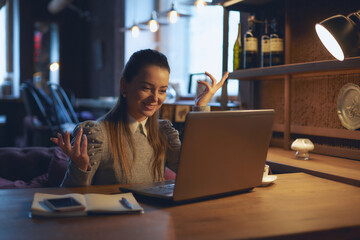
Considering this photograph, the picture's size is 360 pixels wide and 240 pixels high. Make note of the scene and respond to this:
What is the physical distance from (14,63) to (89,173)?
7.82 meters

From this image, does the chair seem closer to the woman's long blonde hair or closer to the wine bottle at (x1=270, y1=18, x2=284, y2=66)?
the wine bottle at (x1=270, y1=18, x2=284, y2=66)

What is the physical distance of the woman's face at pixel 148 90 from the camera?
1.53 m

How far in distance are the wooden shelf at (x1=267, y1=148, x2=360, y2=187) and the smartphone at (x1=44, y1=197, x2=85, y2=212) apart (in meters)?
0.95

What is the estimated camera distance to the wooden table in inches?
33.8

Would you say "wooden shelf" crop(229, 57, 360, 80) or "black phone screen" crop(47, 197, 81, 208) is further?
"wooden shelf" crop(229, 57, 360, 80)

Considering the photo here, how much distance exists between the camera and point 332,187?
1.36m

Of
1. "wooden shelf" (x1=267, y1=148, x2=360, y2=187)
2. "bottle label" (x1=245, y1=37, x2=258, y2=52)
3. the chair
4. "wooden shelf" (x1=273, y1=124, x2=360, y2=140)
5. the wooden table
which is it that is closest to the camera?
the wooden table

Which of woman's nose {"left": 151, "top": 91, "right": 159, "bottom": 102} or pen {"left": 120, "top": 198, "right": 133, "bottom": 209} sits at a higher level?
woman's nose {"left": 151, "top": 91, "right": 159, "bottom": 102}

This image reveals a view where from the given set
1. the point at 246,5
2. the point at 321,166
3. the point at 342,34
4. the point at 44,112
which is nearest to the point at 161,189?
the point at 321,166

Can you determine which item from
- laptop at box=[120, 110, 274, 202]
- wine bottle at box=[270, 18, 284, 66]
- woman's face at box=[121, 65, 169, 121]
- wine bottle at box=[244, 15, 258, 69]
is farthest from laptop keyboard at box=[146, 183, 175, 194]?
wine bottle at box=[244, 15, 258, 69]

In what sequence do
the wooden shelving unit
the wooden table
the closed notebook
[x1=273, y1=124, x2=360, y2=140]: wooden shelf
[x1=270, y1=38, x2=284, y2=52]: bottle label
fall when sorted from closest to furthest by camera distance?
the wooden table → the closed notebook → the wooden shelving unit → [x1=273, y1=124, x2=360, y2=140]: wooden shelf → [x1=270, y1=38, x2=284, y2=52]: bottle label

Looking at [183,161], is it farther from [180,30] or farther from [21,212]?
[180,30]

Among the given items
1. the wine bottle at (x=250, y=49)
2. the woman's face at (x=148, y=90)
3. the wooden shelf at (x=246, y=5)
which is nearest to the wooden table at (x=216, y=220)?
the woman's face at (x=148, y=90)

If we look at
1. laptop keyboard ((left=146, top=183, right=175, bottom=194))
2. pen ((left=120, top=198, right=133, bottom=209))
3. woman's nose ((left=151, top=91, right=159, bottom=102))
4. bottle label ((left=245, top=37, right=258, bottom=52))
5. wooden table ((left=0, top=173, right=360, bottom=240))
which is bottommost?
wooden table ((left=0, top=173, right=360, bottom=240))
